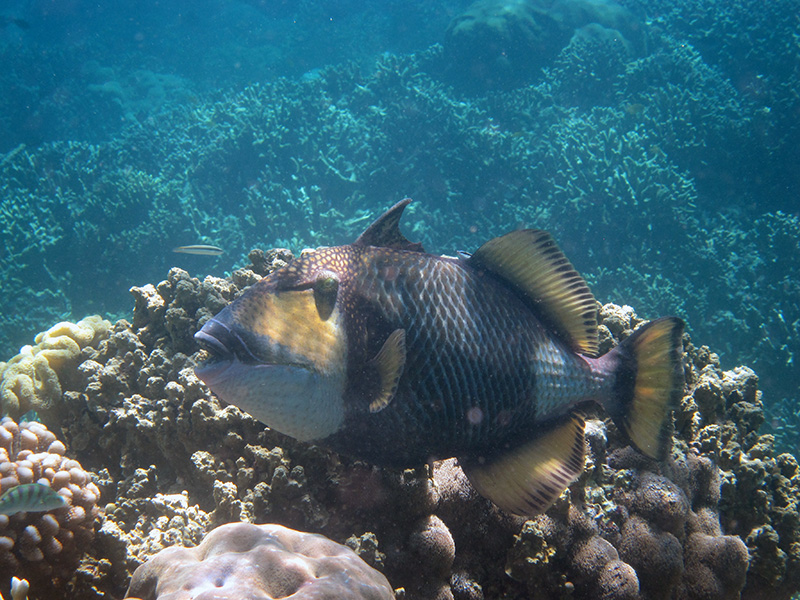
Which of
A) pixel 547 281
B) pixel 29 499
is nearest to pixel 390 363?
pixel 547 281

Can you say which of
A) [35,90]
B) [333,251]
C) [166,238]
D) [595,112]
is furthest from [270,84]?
[333,251]

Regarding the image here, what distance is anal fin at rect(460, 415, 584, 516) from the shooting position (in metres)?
1.86

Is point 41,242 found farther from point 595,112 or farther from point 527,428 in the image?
point 595,112

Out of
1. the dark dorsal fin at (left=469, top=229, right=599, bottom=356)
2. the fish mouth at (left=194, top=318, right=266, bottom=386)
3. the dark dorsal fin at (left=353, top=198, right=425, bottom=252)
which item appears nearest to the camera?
the fish mouth at (left=194, top=318, right=266, bottom=386)

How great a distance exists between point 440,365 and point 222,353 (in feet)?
2.80

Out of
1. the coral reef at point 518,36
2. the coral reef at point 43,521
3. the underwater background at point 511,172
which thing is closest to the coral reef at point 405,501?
the coral reef at point 43,521

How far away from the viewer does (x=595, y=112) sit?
13.4m

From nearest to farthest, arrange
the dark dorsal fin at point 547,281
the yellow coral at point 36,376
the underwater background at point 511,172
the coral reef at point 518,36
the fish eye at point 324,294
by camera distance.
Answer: the fish eye at point 324,294
the dark dorsal fin at point 547,281
the yellow coral at point 36,376
the underwater background at point 511,172
the coral reef at point 518,36

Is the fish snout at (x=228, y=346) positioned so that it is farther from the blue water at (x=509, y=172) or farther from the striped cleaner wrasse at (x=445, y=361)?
the blue water at (x=509, y=172)

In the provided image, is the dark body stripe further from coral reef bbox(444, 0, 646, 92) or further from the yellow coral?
coral reef bbox(444, 0, 646, 92)

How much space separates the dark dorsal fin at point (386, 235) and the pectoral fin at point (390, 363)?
0.55m

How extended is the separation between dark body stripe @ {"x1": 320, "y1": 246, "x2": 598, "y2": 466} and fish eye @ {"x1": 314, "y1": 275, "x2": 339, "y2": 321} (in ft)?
0.23

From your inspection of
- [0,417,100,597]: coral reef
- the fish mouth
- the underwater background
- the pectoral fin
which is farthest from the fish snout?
the underwater background

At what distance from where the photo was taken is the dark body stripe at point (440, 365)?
1.72 meters
